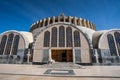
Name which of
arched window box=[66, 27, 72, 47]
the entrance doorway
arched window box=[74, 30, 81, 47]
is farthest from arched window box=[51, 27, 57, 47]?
arched window box=[74, 30, 81, 47]

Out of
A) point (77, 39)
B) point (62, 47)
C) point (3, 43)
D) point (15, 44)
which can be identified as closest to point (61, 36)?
point (62, 47)

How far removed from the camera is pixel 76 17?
2767 centimetres

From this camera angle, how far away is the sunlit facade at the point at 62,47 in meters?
18.9

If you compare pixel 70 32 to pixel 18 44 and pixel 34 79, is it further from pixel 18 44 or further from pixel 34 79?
pixel 34 79

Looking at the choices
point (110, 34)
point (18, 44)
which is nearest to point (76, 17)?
point (110, 34)

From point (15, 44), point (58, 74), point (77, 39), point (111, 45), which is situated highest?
point (77, 39)

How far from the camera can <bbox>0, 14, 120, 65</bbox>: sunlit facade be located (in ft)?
62.1

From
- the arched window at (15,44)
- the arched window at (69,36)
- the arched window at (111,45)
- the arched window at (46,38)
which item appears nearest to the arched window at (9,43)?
the arched window at (15,44)

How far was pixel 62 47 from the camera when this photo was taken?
65.0 feet

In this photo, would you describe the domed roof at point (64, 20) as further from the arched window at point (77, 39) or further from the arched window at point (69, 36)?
the arched window at point (77, 39)

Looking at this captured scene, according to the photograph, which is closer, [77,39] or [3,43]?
[77,39]

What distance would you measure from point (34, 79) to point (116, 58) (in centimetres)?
1762

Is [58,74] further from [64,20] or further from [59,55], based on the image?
[64,20]

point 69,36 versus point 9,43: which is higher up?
point 69,36
